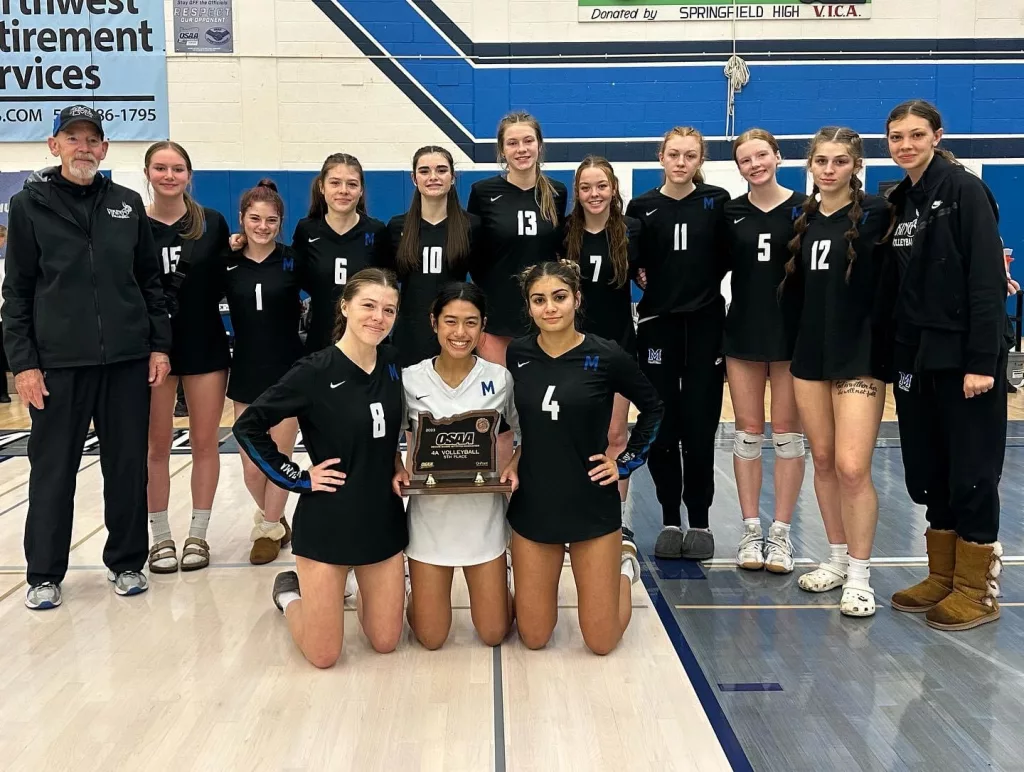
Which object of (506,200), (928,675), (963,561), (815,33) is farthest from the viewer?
(815,33)

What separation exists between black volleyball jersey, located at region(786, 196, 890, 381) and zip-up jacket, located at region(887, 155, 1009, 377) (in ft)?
0.49

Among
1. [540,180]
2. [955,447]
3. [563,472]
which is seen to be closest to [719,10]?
[540,180]

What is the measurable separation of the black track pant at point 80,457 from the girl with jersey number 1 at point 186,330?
0.88 ft

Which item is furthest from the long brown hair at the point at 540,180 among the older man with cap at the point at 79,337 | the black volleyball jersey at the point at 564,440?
the older man with cap at the point at 79,337

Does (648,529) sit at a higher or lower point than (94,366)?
lower

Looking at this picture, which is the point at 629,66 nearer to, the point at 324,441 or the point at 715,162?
the point at 715,162

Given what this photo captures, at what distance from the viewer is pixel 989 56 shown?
9.97 m

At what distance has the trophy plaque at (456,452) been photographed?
2.84 m

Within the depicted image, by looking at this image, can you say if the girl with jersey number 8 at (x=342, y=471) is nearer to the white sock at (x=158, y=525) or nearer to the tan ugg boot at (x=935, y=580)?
the white sock at (x=158, y=525)


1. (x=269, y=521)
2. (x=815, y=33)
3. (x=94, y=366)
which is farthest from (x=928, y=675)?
(x=815, y=33)

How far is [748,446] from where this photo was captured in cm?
382

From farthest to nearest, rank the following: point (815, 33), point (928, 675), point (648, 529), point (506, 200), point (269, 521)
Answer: point (815, 33) < point (648, 529) < point (269, 521) < point (506, 200) < point (928, 675)

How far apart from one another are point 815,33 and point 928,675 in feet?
29.5

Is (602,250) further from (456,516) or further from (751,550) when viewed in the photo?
(751,550)
